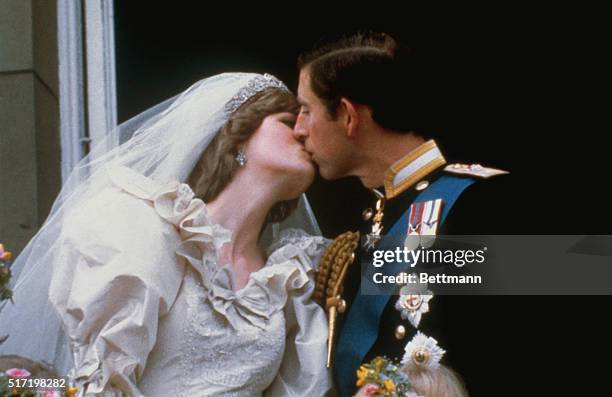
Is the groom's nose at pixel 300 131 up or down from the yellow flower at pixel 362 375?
up

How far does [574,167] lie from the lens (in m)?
2.33

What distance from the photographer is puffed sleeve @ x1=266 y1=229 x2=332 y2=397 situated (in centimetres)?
221

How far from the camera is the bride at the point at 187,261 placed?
6.98ft

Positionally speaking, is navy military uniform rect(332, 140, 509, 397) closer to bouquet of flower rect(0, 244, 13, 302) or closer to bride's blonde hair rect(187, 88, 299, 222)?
bride's blonde hair rect(187, 88, 299, 222)

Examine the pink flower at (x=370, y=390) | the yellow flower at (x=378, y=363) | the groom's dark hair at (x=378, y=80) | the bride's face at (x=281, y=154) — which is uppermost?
the groom's dark hair at (x=378, y=80)

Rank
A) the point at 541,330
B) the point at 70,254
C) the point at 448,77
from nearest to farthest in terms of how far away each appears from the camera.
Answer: the point at 541,330, the point at 70,254, the point at 448,77

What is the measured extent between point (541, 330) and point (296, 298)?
50cm

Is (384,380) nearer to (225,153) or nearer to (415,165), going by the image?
(415,165)

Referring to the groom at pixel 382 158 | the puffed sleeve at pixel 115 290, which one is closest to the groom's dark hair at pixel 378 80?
the groom at pixel 382 158

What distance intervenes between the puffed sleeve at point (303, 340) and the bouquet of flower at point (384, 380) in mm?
136

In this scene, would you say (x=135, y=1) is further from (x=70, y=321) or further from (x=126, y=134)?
(x=70, y=321)

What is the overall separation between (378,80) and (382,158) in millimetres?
164

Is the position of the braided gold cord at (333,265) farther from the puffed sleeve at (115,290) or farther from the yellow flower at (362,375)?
the puffed sleeve at (115,290)

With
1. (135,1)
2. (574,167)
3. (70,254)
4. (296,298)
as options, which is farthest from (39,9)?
(574,167)
